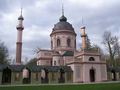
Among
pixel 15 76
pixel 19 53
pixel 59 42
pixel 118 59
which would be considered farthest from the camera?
pixel 118 59

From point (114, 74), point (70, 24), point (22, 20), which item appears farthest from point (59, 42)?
point (114, 74)

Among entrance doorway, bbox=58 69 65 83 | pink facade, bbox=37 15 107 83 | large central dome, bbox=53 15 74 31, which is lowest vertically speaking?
entrance doorway, bbox=58 69 65 83

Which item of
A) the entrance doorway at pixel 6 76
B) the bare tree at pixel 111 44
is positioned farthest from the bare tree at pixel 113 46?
the entrance doorway at pixel 6 76

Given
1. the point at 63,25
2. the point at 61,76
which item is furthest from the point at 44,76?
the point at 63,25

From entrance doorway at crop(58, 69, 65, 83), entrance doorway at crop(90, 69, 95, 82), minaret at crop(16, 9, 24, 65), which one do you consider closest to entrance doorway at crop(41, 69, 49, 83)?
entrance doorway at crop(58, 69, 65, 83)

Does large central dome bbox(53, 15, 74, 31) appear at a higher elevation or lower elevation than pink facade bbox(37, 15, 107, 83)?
higher

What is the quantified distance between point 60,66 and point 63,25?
12.9 meters

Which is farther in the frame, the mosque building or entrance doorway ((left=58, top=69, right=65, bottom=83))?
entrance doorway ((left=58, top=69, right=65, bottom=83))

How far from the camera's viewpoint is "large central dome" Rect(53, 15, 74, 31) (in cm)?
4825

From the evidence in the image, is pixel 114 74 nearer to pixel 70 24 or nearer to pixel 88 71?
pixel 88 71

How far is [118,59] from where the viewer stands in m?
53.1

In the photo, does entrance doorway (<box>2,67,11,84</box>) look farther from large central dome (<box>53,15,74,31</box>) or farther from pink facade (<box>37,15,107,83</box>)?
large central dome (<box>53,15,74,31</box>)

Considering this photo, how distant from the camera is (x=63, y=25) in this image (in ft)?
159

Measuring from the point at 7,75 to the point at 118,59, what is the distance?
3031 cm
